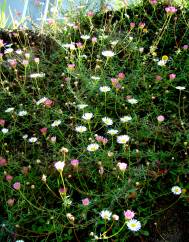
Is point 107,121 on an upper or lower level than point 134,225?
upper

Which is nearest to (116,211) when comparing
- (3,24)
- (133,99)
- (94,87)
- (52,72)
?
(133,99)

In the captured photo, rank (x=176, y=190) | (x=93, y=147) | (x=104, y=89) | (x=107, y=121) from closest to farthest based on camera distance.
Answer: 1. (x=176, y=190)
2. (x=93, y=147)
3. (x=107, y=121)
4. (x=104, y=89)

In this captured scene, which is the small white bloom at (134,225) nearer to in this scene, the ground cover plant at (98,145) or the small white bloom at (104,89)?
the ground cover plant at (98,145)

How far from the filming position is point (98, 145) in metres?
1.97

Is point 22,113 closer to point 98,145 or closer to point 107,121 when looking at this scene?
point 107,121

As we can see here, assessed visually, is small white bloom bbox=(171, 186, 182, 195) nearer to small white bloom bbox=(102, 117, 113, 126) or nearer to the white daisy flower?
the white daisy flower

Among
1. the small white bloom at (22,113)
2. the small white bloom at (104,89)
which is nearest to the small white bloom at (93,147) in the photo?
the small white bloom at (104,89)

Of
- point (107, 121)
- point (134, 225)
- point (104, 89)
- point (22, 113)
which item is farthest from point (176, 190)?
point (22, 113)

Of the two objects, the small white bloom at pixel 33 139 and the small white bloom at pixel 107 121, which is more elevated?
the small white bloom at pixel 107 121

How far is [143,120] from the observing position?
2.16 m

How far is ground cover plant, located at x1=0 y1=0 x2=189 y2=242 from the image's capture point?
68.7 inches

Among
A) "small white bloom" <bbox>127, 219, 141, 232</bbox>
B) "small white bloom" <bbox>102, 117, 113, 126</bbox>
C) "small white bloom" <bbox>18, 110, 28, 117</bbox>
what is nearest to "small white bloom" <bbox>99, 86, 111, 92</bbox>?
"small white bloom" <bbox>102, 117, 113, 126</bbox>

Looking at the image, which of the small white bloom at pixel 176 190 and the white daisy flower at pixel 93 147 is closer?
the small white bloom at pixel 176 190

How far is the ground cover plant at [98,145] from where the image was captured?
5.73 ft
